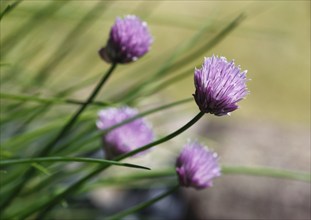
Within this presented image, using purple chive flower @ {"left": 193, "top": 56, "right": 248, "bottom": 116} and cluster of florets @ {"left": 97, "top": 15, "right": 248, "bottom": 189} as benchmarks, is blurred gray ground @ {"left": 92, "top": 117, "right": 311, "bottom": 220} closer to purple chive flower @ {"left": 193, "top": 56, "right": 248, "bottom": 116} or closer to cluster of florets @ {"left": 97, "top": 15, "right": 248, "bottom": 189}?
cluster of florets @ {"left": 97, "top": 15, "right": 248, "bottom": 189}

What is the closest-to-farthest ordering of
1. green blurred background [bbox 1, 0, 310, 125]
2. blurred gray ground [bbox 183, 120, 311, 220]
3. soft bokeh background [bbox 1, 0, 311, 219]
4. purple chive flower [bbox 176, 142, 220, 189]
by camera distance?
purple chive flower [bbox 176, 142, 220, 189] < soft bokeh background [bbox 1, 0, 311, 219] < blurred gray ground [bbox 183, 120, 311, 220] < green blurred background [bbox 1, 0, 310, 125]

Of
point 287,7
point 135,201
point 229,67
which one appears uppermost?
point 229,67

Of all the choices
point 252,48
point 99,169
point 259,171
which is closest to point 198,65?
point 259,171

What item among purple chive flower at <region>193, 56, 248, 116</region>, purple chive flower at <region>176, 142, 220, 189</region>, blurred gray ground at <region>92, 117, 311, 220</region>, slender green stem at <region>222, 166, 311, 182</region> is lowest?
blurred gray ground at <region>92, 117, 311, 220</region>

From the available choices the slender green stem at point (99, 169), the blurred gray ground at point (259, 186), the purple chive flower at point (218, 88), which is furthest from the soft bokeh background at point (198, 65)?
the purple chive flower at point (218, 88)

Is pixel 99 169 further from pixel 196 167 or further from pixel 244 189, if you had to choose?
pixel 244 189

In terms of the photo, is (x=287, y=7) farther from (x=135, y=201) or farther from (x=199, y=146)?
(x=199, y=146)

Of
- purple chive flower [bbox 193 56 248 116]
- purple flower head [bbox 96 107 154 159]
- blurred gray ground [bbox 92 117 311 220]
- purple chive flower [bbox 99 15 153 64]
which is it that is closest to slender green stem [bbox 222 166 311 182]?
purple flower head [bbox 96 107 154 159]

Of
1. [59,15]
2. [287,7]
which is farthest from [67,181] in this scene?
[287,7]
